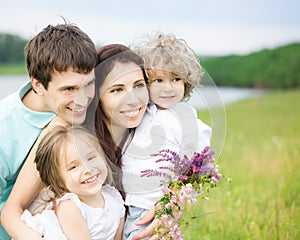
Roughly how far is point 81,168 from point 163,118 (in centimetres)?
48

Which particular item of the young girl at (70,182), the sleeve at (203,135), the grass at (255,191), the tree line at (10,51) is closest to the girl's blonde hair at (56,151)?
the young girl at (70,182)

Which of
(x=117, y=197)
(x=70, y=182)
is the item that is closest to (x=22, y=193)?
(x=70, y=182)

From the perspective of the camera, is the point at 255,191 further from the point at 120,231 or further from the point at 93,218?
the point at 93,218

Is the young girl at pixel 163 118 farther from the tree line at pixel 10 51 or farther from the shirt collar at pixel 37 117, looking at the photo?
the tree line at pixel 10 51

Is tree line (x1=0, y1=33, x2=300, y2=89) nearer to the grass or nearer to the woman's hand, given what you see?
the grass

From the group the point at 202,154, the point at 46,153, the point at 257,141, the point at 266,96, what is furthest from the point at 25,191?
the point at 266,96

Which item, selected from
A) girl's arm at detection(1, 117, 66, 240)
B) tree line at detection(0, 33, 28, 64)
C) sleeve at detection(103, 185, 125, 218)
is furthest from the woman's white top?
tree line at detection(0, 33, 28, 64)

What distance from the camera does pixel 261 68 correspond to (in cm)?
1536

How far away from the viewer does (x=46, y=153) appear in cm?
271

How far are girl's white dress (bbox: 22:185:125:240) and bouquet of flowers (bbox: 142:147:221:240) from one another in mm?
335

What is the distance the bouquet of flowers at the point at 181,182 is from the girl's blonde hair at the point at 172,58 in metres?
0.37

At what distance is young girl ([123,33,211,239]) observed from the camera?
2707 millimetres

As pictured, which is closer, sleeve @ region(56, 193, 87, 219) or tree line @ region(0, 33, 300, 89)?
sleeve @ region(56, 193, 87, 219)

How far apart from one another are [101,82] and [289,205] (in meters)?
2.03
